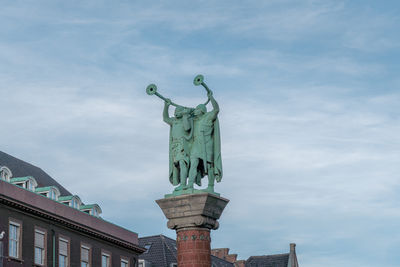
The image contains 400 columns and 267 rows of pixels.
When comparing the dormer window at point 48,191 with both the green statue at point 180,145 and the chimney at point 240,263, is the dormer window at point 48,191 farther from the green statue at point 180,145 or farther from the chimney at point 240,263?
the chimney at point 240,263

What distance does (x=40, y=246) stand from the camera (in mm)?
59969

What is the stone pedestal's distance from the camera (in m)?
27.3

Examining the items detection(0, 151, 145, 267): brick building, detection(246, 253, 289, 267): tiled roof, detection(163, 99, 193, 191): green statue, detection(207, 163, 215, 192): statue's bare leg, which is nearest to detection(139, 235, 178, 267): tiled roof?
detection(0, 151, 145, 267): brick building

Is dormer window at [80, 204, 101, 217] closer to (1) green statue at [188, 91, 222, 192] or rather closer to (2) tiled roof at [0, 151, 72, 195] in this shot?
(2) tiled roof at [0, 151, 72, 195]

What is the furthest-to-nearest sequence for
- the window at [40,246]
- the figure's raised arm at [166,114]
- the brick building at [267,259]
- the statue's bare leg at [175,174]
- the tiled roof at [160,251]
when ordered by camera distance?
1. the brick building at [267,259]
2. the tiled roof at [160,251]
3. the window at [40,246]
4. the figure's raised arm at [166,114]
5. the statue's bare leg at [175,174]

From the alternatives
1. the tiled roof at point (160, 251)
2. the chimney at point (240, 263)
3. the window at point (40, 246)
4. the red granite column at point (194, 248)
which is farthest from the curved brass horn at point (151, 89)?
the chimney at point (240, 263)

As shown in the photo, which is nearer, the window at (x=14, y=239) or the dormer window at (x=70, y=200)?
the window at (x=14, y=239)

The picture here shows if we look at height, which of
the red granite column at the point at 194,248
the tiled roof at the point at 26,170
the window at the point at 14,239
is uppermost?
the tiled roof at the point at 26,170

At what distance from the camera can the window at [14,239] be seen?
5672cm

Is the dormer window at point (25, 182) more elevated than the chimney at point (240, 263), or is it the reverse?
the chimney at point (240, 263)

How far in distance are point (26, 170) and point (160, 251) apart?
62.5 feet

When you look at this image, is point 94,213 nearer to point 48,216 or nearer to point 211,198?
point 48,216

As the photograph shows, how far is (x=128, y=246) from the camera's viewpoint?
72000 mm

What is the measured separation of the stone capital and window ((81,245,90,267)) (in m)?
38.4
